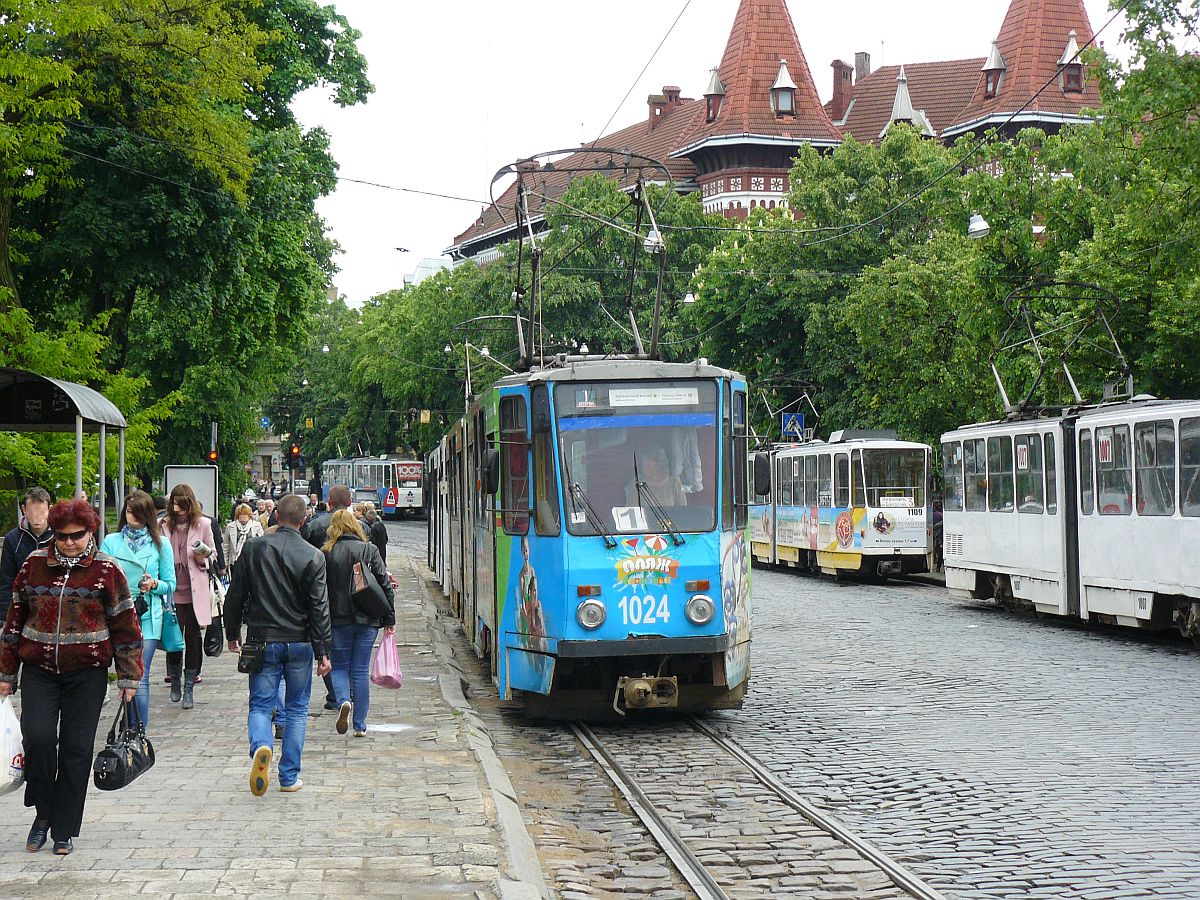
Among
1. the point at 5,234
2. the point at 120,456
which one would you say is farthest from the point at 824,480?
the point at 120,456

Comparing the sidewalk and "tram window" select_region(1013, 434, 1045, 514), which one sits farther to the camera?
"tram window" select_region(1013, 434, 1045, 514)

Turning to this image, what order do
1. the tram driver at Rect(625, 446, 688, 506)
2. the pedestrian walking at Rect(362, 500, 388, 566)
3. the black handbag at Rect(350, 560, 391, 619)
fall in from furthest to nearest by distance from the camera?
the pedestrian walking at Rect(362, 500, 388, 566), the tram driver at Rect(625, 446, 688, 506), the black handbag at Rect(350, 560, 391, 619)

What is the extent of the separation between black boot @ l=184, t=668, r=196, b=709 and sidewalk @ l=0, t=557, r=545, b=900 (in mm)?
743

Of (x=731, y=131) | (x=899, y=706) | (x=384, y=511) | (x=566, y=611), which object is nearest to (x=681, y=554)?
(x=566, y=611)

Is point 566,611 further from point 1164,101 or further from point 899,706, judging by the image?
point 1164,101

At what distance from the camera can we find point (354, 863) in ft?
24.6

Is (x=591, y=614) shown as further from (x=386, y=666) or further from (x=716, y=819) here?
(x=716, y=819)

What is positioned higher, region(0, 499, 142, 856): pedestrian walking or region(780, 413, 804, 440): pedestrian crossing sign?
region(780, 413, 804, 440): pedestrian crossing sign

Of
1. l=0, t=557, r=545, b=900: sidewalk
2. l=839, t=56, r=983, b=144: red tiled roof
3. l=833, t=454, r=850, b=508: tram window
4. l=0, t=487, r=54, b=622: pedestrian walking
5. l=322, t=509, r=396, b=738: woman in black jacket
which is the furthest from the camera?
l=839, t=56, r=983, b=144: red tiled roof

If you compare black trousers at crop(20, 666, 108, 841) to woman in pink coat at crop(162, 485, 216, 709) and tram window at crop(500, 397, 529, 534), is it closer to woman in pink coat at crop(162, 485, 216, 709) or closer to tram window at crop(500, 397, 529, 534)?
woman in pink coat at crop(162, 485, 216, 709)

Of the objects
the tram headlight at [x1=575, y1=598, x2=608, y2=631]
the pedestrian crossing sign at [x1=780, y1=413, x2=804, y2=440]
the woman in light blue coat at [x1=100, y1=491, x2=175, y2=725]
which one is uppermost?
the pedestrian crossing sign at [x1=780, y1=413, x2=804, y2=440]

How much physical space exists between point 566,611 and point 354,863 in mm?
5471

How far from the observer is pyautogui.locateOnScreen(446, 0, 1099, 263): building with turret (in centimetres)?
7744

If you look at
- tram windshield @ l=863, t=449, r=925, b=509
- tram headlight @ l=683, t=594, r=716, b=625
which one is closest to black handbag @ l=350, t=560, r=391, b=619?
tram headlight @ l=683, t=594, r=716, b=625
